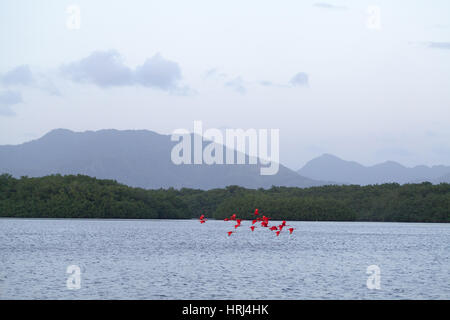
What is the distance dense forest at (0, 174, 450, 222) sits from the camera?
158 m

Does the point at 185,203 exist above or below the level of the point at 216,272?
above

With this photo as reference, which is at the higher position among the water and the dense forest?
the dense forest

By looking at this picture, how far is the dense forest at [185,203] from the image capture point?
15762cm

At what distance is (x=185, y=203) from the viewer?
185875 mm

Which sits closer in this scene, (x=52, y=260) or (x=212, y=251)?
(x=52, y=260)

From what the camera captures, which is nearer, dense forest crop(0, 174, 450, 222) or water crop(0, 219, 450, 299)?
water crop(0, 219, 450, 299)

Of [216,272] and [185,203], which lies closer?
[216,272]

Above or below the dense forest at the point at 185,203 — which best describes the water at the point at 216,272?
below
